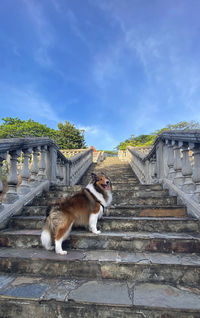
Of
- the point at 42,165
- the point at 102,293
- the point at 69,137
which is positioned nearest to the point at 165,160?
the point at 42,165

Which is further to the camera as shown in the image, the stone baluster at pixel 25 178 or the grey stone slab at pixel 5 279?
the stone baluster at pixel 25 178

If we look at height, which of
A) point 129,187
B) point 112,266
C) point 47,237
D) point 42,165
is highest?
A: point 42,165

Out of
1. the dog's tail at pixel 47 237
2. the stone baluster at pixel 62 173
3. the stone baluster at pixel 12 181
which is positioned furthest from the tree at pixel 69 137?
the dog's tail at pixel 47 237

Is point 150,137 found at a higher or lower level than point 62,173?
higher

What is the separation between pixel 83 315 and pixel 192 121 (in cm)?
3284

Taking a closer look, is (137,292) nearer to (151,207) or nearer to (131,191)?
(151,207)

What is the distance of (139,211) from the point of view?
10.3 feet

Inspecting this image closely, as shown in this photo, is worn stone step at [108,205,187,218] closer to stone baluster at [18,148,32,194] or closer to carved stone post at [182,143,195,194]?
carved stone post at [182,143,195,194]

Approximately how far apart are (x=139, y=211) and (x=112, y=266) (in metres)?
1.37

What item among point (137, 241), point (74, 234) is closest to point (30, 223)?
point (74, 234)

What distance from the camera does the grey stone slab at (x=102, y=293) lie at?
4.93 ft

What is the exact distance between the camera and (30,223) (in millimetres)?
2871

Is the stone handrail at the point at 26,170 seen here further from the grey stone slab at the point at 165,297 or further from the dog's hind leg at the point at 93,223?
the grey stone slab at the point at 165,297

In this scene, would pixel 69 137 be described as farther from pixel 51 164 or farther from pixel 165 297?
pixel 165 297
